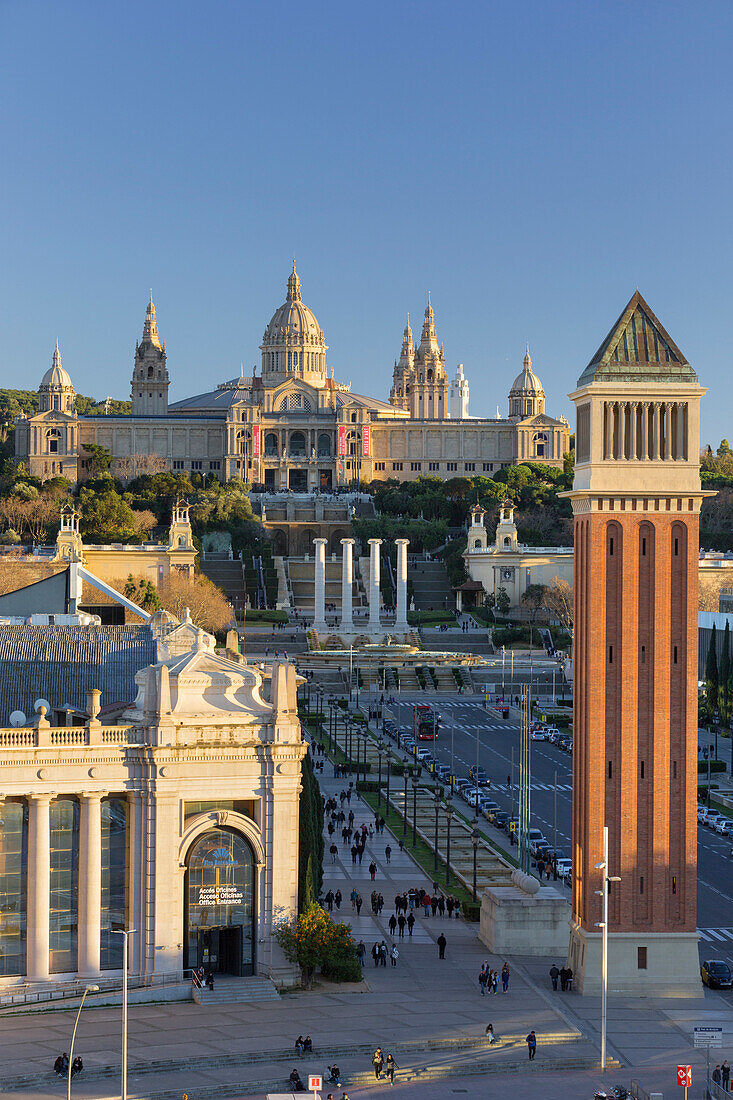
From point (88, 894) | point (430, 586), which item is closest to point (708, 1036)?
point (88, 894)

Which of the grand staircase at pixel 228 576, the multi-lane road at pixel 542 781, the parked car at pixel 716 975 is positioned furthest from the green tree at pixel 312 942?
the grand staircase at pixel 228 576

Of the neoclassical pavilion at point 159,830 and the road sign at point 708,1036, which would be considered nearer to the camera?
the road sign at point 708,1036

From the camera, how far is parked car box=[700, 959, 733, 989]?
51.7 m

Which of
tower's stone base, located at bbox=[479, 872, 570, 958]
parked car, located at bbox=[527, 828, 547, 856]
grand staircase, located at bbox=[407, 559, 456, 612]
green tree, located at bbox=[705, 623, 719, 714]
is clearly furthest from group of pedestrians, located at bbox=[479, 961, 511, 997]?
grand staircase, located at bbox=[407, 559, 456, 612]

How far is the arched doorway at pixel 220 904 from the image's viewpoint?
48.5 metres

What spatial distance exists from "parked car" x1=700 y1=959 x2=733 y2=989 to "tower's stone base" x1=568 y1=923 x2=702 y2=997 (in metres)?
1.50

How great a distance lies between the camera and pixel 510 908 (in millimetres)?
54188

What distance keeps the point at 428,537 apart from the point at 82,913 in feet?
444

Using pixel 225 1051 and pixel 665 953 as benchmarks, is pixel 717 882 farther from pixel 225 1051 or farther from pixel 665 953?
pixel 225 1051

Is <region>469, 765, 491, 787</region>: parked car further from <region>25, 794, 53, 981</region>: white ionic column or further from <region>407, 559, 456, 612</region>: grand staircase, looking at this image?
A: <region>407, 559, 456, 612</region>: grand staircase

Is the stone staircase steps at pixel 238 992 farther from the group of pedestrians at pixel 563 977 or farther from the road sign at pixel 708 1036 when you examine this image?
the road sign at pixel 708 1036

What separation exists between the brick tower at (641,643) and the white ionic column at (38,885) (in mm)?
15672

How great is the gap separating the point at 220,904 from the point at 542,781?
1701 inches

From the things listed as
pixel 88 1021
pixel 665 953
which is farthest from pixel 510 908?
pixel 88 1021
